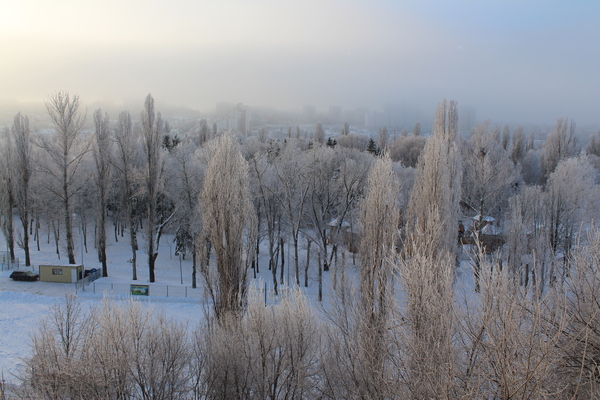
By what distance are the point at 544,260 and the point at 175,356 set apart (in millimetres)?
18236

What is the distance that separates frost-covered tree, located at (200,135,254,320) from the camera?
10570mm

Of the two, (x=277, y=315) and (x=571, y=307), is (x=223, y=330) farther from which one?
(x=571, y=307)

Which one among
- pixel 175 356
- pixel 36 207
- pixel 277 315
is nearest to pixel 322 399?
pixel 277 315

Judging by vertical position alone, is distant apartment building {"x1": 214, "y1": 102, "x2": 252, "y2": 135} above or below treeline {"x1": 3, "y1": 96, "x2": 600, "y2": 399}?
above

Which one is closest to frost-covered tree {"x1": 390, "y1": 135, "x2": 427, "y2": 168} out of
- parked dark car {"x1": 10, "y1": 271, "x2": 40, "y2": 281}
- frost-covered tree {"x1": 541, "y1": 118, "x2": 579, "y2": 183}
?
frost-covered tree {"x1": 541, "y1": 118, "x2": 579, "y2": 183}

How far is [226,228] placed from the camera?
10750 mm

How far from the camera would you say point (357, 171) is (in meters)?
21.9

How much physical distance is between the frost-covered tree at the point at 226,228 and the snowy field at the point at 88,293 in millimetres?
686

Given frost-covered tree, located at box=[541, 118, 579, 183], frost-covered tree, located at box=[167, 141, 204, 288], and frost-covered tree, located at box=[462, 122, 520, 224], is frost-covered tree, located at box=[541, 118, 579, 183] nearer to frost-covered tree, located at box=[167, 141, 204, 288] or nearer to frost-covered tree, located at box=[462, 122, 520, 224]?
frost-covered tree, located at box=[462, 122, 520, 224]

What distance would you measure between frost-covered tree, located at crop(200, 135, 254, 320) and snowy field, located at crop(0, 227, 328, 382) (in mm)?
686

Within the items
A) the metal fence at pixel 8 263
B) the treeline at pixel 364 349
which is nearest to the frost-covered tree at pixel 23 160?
the metal fence at pixel 8 263

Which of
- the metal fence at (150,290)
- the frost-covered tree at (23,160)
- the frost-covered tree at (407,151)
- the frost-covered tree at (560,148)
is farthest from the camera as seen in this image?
the frost-covered tree at (407,151)

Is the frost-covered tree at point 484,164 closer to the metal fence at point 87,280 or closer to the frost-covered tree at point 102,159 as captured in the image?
the frost-covered tree at point 102,159

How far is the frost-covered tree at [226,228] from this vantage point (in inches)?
416
